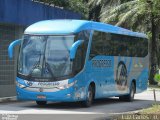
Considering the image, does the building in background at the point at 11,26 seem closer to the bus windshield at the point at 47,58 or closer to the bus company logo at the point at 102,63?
the bus windshield at the point at 47,58

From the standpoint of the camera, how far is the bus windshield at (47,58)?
1933 cm

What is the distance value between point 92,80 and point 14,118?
6.10 metres

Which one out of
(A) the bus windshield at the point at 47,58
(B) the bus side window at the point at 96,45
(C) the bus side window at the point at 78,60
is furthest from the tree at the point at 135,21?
(A) the bus windshield at the point at 47,58

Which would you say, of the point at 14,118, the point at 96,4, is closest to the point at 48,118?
the point at 14,118

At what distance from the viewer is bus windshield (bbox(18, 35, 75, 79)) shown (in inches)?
761

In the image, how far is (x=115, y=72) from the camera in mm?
23812

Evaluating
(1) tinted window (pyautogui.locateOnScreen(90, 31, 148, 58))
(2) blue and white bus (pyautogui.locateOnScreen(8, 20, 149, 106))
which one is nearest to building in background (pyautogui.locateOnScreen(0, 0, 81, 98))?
(2) blue and white bus (pyautogui.locateOnScreen(8, 20, 149, 106))

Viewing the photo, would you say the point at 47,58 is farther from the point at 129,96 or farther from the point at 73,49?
the point at 129,96

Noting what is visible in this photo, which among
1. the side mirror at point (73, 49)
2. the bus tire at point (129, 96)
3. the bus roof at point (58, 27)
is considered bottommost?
the bus tire at point (129, 96)

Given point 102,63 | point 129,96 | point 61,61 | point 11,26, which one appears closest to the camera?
point 61,61

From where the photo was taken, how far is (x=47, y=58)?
19.5 metres

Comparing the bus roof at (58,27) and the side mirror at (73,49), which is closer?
the side mirror at (73,49)

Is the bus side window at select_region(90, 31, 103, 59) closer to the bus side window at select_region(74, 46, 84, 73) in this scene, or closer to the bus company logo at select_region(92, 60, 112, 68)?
the bus company logo at select_region(92, 60, 112, 68)

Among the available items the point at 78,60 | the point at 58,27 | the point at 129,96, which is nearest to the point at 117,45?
the point at 129,96
